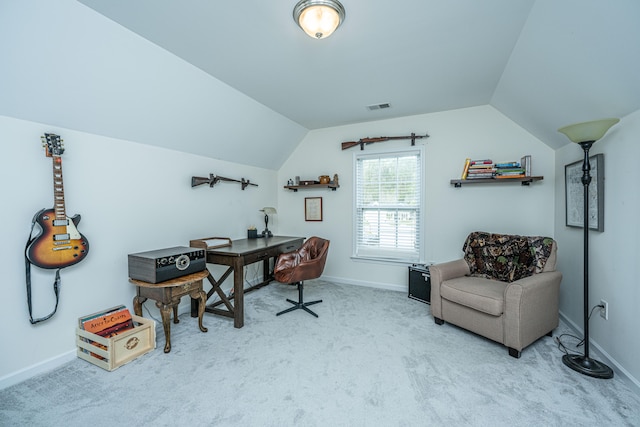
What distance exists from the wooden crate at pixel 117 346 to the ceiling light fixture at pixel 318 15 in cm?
255

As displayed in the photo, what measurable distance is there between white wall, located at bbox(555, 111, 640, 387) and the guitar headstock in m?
4.04

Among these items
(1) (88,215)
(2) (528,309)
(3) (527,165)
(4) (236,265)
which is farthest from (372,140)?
(1) (88,215)

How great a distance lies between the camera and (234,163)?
3.77 m

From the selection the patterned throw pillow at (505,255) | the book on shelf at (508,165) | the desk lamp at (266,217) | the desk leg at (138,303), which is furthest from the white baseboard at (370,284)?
the desk leg at (138,303)

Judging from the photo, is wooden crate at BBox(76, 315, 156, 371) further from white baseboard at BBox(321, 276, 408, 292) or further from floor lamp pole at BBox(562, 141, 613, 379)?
floor lamp pole at BBox(562, 141, 613, 379)

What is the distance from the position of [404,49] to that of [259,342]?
278 cm

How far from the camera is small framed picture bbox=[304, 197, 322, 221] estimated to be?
4.38 m

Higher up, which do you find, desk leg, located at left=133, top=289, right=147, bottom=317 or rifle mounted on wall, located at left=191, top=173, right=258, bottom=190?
rifle mounted on wall, located at left=191, top=173, right=258, bottom=190

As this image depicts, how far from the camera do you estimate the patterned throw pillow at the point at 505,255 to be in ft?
8.60

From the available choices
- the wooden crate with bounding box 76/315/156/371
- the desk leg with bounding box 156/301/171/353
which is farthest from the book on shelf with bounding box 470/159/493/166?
the wooden crate with bounding box 76/315/156/371

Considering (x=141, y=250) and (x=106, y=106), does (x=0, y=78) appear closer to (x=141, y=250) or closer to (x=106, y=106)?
(x=106, y=106)

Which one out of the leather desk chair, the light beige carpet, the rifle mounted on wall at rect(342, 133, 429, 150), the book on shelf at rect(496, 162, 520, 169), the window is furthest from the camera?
the window

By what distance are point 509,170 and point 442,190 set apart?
764 millimetres

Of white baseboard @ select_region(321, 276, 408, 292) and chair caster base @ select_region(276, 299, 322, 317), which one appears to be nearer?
chair caster base @ select_region(276, 299, 322, 317)
